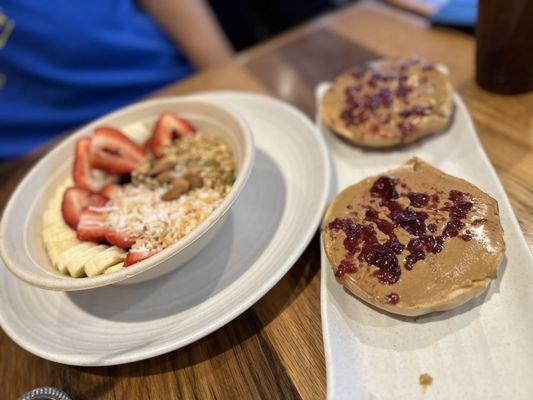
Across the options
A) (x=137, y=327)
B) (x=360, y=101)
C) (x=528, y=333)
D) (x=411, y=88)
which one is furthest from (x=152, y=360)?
(x=411, y=88)

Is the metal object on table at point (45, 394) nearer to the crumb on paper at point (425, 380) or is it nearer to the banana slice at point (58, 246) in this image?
the banana slice at point (58, 246)

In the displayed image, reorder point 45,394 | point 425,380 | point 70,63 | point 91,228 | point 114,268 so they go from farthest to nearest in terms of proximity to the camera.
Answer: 1. point 70,63
2. point 91,228
3. point 114,268
4. point 45,394
5. point 425,380

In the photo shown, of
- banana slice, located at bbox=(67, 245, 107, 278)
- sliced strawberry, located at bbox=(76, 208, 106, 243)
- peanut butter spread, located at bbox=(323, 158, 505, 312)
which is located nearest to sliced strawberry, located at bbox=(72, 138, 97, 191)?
sliced strawberry, located at bbox=(76, 208, 106, 243)

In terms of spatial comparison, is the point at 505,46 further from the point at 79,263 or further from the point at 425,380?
the point at 79,263

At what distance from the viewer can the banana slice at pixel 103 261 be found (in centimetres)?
105

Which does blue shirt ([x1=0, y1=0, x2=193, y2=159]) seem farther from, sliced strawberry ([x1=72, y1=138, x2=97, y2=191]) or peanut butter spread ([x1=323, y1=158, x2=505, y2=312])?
peanut butter spread ([x1=323, y1=158, x2=505, y2=312])

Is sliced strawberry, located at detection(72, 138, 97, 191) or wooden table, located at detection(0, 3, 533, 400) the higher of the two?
sliced strawberry, located at detection(72, 138, 97, 191)

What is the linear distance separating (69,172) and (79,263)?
1.53 feet

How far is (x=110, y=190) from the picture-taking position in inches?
53.2

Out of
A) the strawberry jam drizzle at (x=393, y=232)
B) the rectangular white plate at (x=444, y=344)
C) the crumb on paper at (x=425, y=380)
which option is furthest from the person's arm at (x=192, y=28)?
the crumb on paper at (x=425, y=380)

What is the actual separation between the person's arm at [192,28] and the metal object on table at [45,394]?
1814mm

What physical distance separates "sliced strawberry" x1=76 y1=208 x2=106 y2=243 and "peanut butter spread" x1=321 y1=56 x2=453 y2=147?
80 cm

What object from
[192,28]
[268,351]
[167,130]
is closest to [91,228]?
[167,130]

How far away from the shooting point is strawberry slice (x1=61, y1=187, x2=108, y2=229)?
4.03 ft
